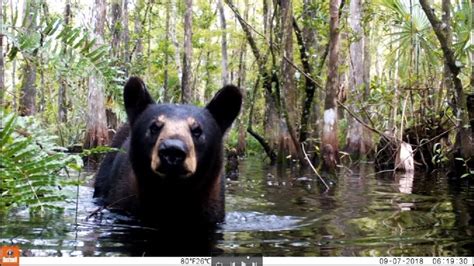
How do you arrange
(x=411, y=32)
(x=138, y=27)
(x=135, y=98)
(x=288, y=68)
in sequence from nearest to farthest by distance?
1. (x=135, y=98)
2. (x=411, y=32)
3. (x=288, y=68)
4. (x=138, y=27)

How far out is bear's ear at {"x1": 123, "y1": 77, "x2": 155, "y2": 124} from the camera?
5355 millimetres

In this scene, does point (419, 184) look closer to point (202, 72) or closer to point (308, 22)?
point (308, 22)

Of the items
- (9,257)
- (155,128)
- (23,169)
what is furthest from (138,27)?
(9,257)

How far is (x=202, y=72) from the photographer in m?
42.9

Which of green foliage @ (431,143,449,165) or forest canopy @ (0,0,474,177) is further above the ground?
forest canopy @ (0,0,474,177)

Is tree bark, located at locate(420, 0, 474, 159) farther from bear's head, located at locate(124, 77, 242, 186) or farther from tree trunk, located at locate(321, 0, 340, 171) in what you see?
bear's head, located at locate(124, 77, 242, 186)

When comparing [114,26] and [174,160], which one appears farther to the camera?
[114,26]

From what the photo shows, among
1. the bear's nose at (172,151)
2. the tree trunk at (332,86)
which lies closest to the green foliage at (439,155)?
the tree trunk at (332,86)

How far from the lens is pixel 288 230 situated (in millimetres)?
5016

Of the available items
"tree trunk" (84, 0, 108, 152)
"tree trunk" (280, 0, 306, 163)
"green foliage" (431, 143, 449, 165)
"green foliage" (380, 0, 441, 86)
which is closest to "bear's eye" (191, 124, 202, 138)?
"green foliage" (431, 143, 449, 165)

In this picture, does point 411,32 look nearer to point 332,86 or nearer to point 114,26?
point 332,86

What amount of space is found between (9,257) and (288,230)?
2.60 m

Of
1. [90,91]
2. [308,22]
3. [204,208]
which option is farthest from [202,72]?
[204,208]

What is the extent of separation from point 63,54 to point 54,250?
1571 millimetres
